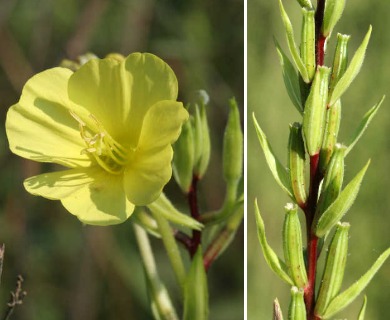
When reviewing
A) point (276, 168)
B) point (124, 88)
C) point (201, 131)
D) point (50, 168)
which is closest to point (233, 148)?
point (201, 131)

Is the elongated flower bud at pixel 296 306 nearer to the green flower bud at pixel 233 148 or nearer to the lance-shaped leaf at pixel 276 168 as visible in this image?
the lance-shaped leaf at pixel 276 168

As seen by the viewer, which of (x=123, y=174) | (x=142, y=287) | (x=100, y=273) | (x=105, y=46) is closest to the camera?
(x=123, y=174)

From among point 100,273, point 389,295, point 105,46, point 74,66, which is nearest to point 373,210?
point 389,295

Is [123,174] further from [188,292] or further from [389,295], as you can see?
[389,295]

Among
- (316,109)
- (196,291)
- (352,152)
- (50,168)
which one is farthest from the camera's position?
(50,168)

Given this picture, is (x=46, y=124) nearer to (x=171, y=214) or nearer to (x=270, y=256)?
(x=171, y=214)
